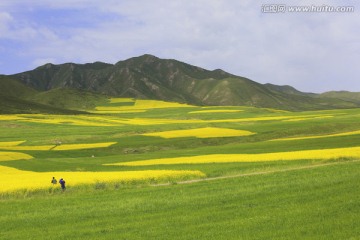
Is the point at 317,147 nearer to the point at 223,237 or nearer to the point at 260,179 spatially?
the point at 260,179

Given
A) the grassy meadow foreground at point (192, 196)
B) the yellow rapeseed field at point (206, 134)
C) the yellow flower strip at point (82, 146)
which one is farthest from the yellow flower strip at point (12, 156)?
the yellow rapeseed field at point (206, 134)

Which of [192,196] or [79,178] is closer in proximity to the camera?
[192,196]

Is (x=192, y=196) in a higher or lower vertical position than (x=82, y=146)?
higher

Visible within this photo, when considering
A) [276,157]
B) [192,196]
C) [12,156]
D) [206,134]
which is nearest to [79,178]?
[192,196]

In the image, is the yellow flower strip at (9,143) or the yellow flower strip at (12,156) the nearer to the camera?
the yellow flower strip at (12,156)

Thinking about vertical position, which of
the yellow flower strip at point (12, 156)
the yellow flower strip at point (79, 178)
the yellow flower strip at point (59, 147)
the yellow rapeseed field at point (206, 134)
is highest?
the yellow rapeseed field at point (206, 134)

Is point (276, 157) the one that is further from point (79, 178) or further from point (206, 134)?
point (206, 134)

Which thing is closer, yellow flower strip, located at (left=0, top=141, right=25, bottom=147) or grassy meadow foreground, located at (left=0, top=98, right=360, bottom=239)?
grassy meadow foreground, located at (left=0, top=98, right=360, bottom=239)

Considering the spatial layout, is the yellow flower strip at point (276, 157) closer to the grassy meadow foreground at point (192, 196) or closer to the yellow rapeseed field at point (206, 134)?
the grassy meadow foreground at point (192, 196)

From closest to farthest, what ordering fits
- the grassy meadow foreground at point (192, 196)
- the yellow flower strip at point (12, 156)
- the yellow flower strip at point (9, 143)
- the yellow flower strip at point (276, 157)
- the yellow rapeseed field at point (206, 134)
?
the grassy meadow foreground at point (192, 196)
the yellow flower strip at point (276, 157)
the yellow flower strip at point (12, 156)
the yellow flower strip at point (9, 143)
the yellow rapeseed field at point (206, 134)

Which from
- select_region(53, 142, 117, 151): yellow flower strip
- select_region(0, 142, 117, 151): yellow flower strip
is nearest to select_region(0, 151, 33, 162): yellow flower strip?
select_region(0, 142, 117, 151): yellow flower strip

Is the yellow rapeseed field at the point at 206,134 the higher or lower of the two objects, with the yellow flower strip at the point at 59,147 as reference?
higher

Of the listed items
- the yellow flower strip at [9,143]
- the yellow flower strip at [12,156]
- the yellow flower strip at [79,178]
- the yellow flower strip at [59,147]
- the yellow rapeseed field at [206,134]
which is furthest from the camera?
the yellow rapeseed field at [206,134]

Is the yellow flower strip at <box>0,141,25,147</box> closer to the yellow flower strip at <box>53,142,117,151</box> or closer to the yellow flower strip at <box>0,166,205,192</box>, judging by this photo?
the yellow flower strip at <box>53,142,117,151</box>
